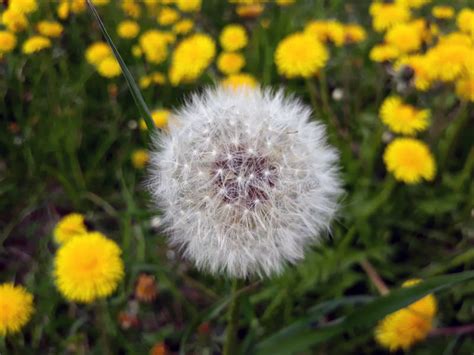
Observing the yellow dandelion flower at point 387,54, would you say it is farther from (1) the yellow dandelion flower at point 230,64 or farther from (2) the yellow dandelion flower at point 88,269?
(2) the yellow dandelion flower at point 88,269

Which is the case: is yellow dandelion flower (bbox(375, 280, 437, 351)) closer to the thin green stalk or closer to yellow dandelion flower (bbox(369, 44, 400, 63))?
the thin green stalk

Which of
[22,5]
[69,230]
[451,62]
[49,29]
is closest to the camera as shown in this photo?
[69,230]

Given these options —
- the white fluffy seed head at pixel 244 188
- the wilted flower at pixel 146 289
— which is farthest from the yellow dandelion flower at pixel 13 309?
the white fluffy seed head at pixel 244 188

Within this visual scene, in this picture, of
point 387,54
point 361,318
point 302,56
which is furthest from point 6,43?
point 361,318

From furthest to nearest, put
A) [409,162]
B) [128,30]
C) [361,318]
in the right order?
1. [128,30]
2. [409,162]
3. [361,318]

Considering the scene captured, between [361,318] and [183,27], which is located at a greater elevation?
[183,27]

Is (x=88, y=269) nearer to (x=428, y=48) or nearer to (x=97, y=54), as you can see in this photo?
(x=97, y=54)

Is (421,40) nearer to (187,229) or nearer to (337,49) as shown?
(337,49)
